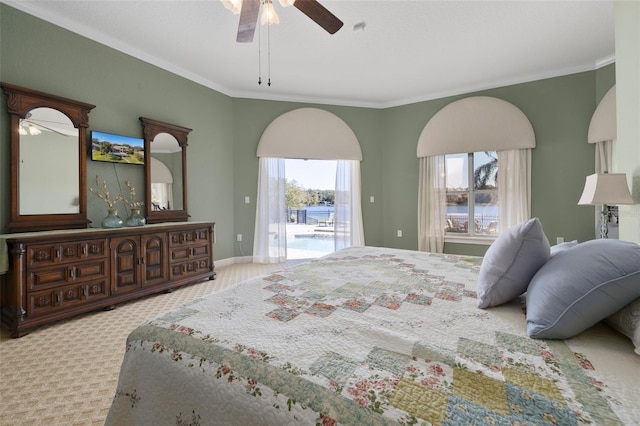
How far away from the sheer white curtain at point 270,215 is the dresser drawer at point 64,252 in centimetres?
241

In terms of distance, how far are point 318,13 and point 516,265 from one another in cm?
211

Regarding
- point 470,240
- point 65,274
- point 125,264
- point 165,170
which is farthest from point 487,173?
point 65,274

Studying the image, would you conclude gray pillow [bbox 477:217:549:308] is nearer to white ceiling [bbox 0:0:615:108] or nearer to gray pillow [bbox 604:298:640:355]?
gray pillow [bbox 604:298:640:355]

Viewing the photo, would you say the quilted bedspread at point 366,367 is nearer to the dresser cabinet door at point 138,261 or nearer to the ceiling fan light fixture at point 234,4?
the ceiling fan light fixture at point 234,4

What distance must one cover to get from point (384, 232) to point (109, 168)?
4.38 m

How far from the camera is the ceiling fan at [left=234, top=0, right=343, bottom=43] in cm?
199

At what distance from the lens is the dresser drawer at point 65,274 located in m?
2.38

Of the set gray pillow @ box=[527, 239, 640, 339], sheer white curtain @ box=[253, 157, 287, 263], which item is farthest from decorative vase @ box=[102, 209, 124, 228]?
gray pillow @ box=[527, 239, 640, 339]

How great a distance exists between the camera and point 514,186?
13.8ft

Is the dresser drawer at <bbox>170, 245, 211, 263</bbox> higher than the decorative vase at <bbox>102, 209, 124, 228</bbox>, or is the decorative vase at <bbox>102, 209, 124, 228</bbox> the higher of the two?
the decorative vase at <bbox>102, 209, 124, 228</bbox>

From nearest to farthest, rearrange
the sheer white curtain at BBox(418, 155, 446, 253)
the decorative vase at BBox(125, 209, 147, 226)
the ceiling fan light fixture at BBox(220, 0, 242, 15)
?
the ceiling fan light fixture at BBox(220, 0, 242, 15) < the decorative vase at BBox(125, 209, 147, 226) < the sheer white curtain at BBox(418, 155, 446, 253)

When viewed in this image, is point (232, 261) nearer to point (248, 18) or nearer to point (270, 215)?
point (270, 215)

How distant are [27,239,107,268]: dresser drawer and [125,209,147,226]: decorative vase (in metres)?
0.54

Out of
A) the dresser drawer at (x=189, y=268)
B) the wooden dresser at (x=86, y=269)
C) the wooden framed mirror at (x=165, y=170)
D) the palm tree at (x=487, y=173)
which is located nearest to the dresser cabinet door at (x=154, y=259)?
the wooden dresser at (x=86, y=269)
